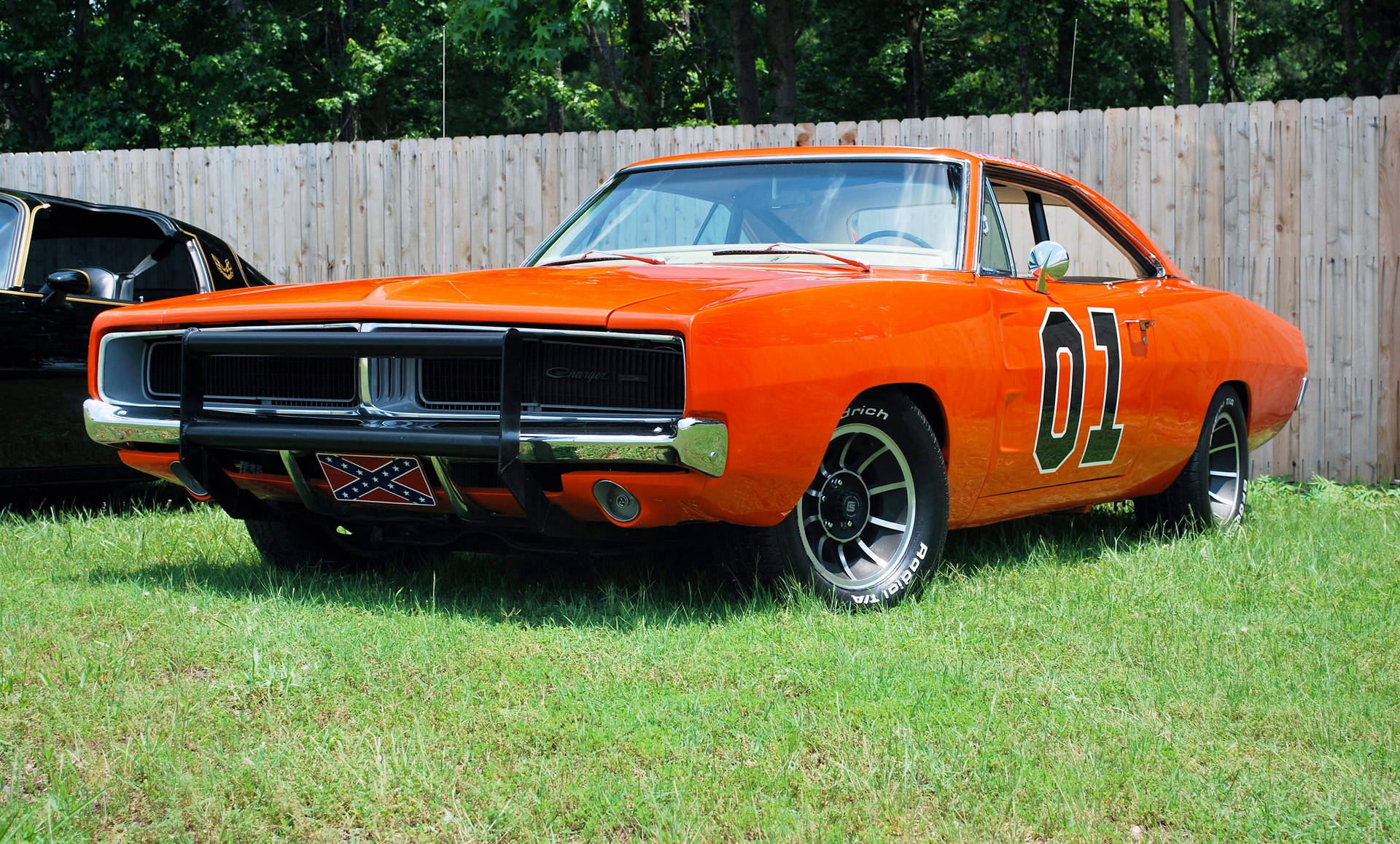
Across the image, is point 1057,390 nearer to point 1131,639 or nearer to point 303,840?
point 1131,639

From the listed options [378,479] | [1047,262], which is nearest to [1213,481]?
[1047,262]

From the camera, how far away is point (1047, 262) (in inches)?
189

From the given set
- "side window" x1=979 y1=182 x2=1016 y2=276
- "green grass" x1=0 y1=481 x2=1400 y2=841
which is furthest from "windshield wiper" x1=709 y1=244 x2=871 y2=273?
"green grass" x1=0 y1=481 x2=1400 y2=841

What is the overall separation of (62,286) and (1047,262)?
421 centimetres

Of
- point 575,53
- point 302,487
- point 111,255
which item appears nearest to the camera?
point 302,487

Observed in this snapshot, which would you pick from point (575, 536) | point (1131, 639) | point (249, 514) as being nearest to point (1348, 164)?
point (1131, 639)

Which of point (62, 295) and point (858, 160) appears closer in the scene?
point (858, 160)

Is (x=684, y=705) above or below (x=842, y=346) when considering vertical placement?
below

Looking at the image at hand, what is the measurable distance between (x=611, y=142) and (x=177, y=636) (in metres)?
6.10

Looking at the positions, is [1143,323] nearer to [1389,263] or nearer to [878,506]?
[878,506]

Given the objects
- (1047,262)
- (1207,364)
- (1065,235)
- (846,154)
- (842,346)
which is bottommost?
(1207,364)

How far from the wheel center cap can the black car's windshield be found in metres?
4.01

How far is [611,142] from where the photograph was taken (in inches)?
365

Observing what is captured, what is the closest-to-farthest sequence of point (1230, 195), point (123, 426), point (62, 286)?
point (123, 426), point (62, 286), point (1230, 195)
